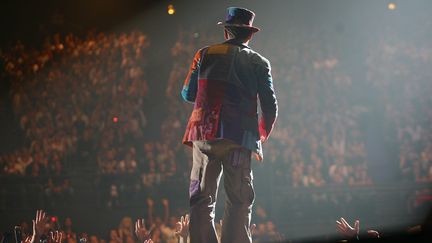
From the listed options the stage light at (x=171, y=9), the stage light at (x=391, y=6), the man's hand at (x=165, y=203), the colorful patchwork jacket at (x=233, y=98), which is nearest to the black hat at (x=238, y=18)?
the colorful patchwork jacket at (x=233, y=98)

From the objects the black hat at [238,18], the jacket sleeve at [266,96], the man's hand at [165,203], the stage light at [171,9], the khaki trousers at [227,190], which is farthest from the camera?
the stage light at [171,9]

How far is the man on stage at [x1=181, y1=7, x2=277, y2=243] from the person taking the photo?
383 cm

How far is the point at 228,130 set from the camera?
3830 mm

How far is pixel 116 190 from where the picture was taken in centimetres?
963

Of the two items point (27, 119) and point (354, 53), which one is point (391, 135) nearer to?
point (354, 53)

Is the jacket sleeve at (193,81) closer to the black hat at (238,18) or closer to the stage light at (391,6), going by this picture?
the black hat at (238,18)

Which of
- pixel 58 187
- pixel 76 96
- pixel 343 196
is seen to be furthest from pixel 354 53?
pixel 58 187

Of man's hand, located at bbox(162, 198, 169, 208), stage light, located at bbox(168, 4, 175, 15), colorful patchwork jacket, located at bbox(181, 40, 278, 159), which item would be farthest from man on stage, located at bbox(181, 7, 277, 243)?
stage light, located at bbox(168, 4, 175, 15)

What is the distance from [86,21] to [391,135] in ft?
19.9

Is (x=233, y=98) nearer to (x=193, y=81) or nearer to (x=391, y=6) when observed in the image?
(x=193, y=81)

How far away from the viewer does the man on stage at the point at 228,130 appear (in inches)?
151

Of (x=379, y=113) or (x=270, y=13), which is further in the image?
(x=270, y=13)

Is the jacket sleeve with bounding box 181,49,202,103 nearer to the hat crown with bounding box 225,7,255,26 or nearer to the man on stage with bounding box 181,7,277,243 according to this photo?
the man on stage with bounding box 181,7,277,243

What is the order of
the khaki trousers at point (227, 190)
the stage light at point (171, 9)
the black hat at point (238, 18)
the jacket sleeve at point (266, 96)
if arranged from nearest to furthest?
the khaki trousers at point (227, 190) < the jacket sleeve at point (266, 96) < the black hat at point (238, 18) < the stage light at point (171, 9)
